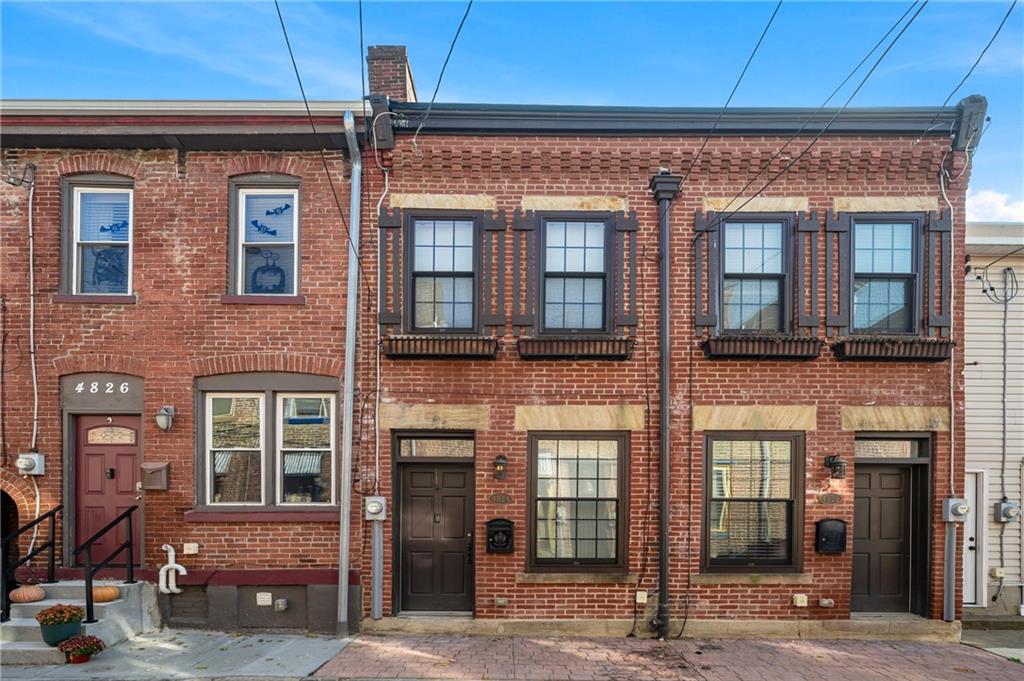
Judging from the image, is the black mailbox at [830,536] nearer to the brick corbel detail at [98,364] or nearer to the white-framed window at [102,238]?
the brick corbel detail at [98,364]

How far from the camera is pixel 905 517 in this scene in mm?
8156

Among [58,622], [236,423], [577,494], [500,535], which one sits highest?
[236,423]

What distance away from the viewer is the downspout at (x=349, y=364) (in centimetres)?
759

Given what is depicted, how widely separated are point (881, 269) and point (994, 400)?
→ 9.86 ft

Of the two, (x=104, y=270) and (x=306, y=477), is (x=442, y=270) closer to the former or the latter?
(x=306, y=477)

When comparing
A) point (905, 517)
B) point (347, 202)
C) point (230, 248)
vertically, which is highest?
point (347, 202)

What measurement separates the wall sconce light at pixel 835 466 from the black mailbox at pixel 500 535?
4229 millimetres

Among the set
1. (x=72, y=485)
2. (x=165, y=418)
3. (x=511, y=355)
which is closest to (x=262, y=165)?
(x=165, y=418)

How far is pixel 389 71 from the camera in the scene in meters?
8.30

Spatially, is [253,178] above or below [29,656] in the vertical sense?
above

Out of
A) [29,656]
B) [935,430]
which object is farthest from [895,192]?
[29,656]

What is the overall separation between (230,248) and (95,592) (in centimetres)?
460

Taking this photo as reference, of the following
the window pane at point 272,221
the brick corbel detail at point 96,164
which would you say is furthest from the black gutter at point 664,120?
the brick corbel detail at point 96,164

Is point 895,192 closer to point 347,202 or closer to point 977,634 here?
point 977,634
